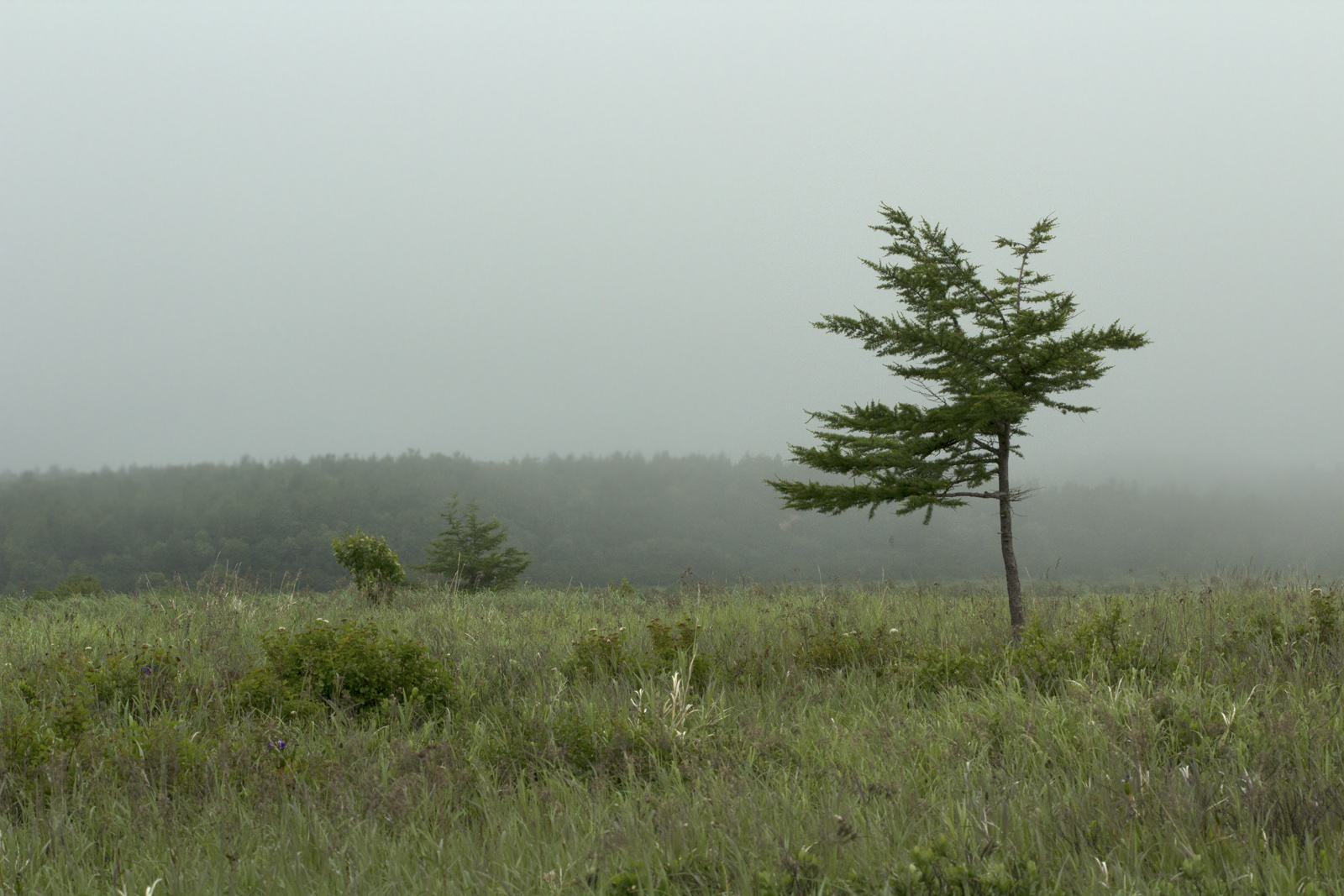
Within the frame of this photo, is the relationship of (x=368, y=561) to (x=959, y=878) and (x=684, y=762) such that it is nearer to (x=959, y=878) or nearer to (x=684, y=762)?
(x=684, y=762)

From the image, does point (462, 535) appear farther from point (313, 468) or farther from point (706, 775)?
point (313, 468)

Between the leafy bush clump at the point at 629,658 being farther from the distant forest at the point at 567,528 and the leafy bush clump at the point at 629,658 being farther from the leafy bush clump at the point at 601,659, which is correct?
the distant forest at the point at 567,528

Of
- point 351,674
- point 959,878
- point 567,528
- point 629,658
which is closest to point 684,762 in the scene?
point 959,878

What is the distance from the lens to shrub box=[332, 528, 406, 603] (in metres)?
13.0

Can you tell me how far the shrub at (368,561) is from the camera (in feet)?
42.7

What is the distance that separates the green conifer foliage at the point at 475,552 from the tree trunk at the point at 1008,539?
2308 centimetres

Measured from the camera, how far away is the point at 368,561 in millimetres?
13148

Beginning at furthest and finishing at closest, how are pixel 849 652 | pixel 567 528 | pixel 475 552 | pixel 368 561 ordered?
1. pixel 567 528
2. pixel 475 552
3. pixel 368 561
4. pixel 849 652

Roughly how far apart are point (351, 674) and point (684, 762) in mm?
3197

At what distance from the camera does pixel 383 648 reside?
591cm

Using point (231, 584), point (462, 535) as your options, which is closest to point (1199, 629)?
point (231, 584)

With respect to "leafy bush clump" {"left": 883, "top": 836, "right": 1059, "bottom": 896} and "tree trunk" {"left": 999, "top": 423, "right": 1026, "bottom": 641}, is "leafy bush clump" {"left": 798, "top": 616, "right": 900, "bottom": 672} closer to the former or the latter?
"tree trunk" {"left": 999, "top": 423, "right": 1026, "bottom": 641}

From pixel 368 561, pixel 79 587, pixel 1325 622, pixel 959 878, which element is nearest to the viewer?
pixel 959 878

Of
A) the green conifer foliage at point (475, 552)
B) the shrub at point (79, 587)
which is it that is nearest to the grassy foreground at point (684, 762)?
the shrub at point (79, 587)
